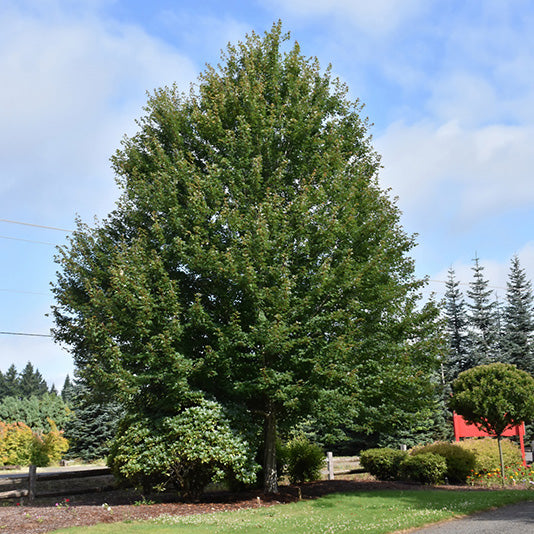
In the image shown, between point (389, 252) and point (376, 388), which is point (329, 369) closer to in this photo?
point (376, 388)

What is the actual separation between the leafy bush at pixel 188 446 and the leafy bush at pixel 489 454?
11906mm

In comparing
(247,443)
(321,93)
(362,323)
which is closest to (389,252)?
(362,323)

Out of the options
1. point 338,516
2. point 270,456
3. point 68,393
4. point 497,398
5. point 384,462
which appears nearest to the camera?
point 338,516

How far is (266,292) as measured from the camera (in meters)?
13.5

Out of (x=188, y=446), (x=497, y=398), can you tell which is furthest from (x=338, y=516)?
(x=497, y=398)

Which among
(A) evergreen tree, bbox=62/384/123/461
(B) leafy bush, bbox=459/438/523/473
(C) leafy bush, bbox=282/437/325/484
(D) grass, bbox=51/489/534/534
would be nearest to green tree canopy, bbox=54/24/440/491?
(D) grass, bbox=51/489/534/534

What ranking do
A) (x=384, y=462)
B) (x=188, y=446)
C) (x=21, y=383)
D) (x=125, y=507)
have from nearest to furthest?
1. (x=188, y=446)
2. (x=125, y=507)
3. (x=384, y=462)
4. (x=21, y=383)

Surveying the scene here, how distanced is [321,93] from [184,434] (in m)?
12.0

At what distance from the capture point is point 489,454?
70.0ft

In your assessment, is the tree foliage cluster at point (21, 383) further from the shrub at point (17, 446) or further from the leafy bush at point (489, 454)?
the leafy bush at point (489, 454)

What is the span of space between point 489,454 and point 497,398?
3930 mm

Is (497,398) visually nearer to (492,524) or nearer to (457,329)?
(492,524)

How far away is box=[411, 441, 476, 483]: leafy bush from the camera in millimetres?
20172

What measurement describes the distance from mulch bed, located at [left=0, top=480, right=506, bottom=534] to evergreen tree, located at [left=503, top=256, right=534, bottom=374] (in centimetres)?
2855
